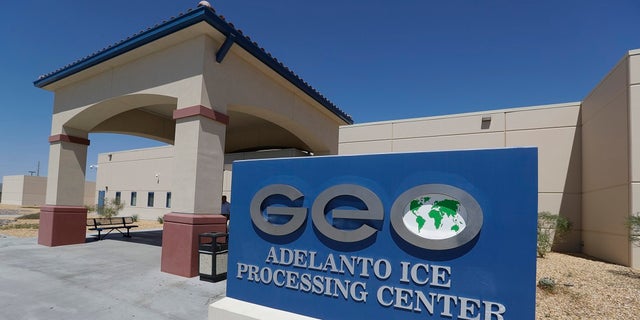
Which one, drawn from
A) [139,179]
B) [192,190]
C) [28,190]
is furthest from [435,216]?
[28,190]

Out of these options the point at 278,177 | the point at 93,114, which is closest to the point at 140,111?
the point at 93,114

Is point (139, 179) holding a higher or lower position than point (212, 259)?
higher

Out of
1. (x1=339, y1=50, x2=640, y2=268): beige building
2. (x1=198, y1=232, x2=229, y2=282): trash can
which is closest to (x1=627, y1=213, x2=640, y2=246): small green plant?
(x1=339, y1=50, x2=640, y2=268): beige building

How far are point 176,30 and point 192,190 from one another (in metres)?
3.81

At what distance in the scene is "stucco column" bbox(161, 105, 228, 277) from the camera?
308 inches

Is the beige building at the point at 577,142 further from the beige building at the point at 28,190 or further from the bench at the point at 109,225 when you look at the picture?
the beige building at the point at 28,190

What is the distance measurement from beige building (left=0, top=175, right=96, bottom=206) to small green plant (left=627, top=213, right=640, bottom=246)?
67.9m

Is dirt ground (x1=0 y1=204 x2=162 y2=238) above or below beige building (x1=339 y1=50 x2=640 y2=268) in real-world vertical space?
below

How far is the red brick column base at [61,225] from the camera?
11.5 m

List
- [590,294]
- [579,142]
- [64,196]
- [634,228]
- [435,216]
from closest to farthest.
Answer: [435,216]
[590,294]
[634,228]
[64,196]
[579,142]

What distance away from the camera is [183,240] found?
7.84m

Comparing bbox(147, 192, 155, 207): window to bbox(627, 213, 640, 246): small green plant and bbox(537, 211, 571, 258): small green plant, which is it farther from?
bbox(627, 213, 640, 246): small green plant

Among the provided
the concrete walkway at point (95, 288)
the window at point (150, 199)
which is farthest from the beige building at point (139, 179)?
the concrete walkway at point (95, 288)

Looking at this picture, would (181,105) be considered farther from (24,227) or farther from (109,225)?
(24,227)
